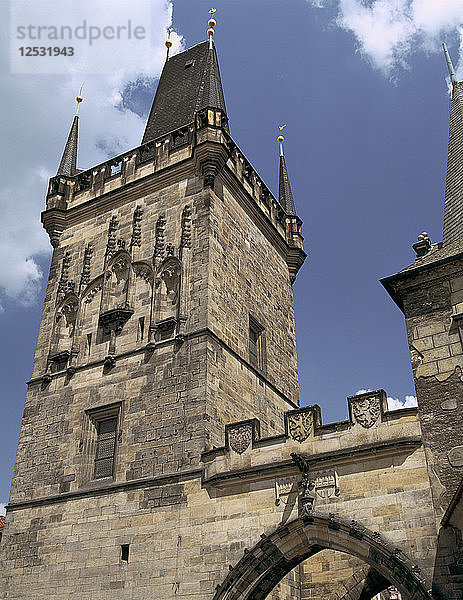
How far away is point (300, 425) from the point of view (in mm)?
10484

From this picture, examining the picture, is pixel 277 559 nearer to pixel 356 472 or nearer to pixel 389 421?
pixel 356 472

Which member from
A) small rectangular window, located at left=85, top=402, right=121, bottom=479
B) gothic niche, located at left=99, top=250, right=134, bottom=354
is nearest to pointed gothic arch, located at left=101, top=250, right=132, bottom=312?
gothic niche, located at left=99, top=250, right=134, bottom=354

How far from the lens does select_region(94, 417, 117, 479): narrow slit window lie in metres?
12.4

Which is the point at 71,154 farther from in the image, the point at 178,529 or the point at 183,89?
the point at 178,529

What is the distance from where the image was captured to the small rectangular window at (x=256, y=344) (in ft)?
48.3

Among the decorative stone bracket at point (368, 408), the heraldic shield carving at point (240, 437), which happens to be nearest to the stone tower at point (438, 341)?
the decorative stone bracket at point (368, 408)

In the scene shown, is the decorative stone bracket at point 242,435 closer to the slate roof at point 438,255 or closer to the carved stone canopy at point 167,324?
the carved stone canopy at point 167,324

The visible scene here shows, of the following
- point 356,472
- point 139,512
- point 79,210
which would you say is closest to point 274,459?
point 356,472

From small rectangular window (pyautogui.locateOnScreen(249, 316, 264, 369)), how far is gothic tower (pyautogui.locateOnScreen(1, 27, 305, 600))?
0.11 ft

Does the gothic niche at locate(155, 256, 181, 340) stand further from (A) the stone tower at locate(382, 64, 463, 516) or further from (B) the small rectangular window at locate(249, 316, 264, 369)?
(A) the stone tower at locate(382, 64, 463, 516)

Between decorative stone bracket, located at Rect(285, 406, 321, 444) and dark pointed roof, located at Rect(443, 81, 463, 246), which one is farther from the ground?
dark pointed roof, located at Rect(443, 81, 463, 246)

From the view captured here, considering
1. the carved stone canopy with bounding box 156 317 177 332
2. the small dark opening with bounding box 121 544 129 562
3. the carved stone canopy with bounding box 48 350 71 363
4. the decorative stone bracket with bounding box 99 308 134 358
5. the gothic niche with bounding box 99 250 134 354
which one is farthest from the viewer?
the carved stone canopy with bounding box 48 350 71 363

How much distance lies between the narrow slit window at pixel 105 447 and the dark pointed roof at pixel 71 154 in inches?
313

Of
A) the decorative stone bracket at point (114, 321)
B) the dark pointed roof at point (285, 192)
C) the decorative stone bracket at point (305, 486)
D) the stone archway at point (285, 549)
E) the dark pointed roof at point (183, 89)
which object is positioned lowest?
the stone archway at point (285, 549)
